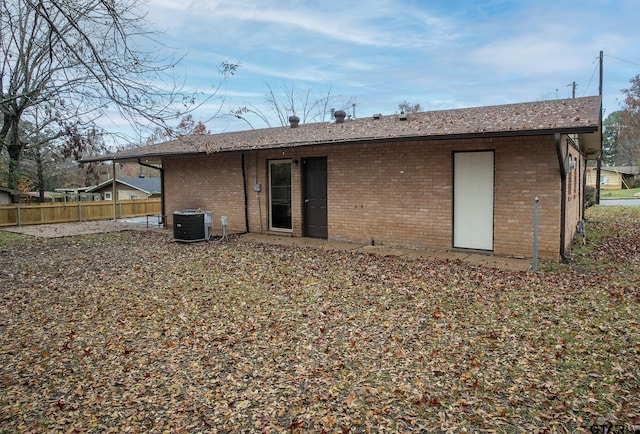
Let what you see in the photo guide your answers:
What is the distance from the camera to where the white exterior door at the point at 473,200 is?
8.78 meters

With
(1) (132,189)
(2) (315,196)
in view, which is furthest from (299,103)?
(2) (315,196)

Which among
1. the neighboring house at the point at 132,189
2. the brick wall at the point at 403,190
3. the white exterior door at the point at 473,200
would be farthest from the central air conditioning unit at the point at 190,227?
the neighboring house at the point at 132,189

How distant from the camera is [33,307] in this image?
5.92m

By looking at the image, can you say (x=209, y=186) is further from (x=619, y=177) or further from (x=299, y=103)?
(x=619, y=177)

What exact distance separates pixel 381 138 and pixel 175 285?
515cm

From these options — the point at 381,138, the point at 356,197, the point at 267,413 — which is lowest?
the point at 267,413

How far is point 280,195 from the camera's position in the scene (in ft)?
40.4

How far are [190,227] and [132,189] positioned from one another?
89.1ft

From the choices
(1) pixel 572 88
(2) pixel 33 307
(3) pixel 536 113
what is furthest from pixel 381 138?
(1) pixel 572 88

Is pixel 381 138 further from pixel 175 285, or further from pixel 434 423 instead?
pixel 434 423

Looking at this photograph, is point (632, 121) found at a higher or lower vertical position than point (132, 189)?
higher

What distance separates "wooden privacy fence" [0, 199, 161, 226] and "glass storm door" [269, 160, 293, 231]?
9.07m

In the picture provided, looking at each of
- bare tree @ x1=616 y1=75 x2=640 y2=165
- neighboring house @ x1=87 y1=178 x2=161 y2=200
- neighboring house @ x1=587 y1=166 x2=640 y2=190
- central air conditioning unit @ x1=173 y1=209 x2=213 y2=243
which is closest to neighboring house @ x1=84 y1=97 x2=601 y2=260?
central air conditioning unit @ x1=173 y1=209 x2=213 y2=243

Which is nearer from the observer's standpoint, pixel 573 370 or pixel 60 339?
pixel 573 370
